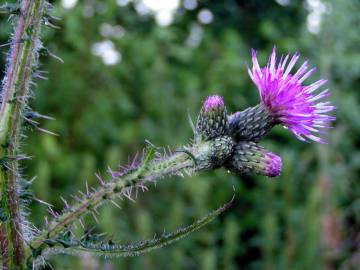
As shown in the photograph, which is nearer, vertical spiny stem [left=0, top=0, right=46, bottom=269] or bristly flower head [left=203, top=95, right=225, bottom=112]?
vertical spiny stem [left=0, top=0, right=46, bottom=269]

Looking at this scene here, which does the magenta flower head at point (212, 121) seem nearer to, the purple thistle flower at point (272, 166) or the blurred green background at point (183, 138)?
the purple thistle flower at point (272, 166)

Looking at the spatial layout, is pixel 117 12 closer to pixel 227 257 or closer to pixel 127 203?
pixel 127 203

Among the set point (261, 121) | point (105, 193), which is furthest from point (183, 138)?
point (105, 193)

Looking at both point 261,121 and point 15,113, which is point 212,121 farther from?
point 15,113

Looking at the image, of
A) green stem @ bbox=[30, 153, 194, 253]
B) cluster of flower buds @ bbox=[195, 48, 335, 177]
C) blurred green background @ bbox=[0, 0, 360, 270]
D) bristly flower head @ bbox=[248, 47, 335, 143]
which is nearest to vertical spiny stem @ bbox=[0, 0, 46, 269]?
green stem @ bbox=[30, 153, 194, 253]

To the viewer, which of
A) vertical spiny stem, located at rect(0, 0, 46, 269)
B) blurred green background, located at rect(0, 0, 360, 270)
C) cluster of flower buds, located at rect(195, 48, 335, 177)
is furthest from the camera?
blurred green background, located at rect(0, 0, 360, 270)

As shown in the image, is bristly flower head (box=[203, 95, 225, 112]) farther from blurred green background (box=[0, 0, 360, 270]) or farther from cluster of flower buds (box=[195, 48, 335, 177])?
blurred green background (box=[0, 0, 360, 270])

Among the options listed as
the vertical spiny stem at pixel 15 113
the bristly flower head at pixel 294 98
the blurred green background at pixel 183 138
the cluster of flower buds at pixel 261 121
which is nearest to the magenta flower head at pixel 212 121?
the cluster of flower buds at pixel 261 121

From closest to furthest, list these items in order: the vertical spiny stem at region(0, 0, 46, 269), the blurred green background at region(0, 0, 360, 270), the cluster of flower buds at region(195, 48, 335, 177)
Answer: the vertical spiny stem at region(0, 0, 46, 269) → the cluster of flower buds at region(195, 48, 335, 177) → the blurred green background at region(0, 0, 360, 270)
